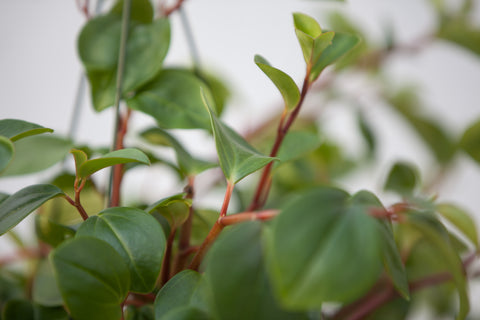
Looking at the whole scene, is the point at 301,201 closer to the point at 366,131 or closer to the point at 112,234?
the point at 112,234

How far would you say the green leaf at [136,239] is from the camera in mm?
184

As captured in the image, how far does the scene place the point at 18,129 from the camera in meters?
0.20

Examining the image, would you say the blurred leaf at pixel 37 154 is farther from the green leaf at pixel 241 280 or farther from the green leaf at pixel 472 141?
the green leaf at pixel 472 141

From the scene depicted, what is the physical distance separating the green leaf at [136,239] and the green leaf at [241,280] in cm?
5

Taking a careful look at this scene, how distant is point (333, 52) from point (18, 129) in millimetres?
172

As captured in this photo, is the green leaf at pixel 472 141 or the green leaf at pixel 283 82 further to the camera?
the green leaf at pixel 472 141

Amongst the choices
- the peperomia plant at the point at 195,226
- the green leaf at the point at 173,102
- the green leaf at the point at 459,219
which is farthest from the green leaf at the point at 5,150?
the green leaf at the point at 459,219

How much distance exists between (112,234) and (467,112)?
121 centimetres

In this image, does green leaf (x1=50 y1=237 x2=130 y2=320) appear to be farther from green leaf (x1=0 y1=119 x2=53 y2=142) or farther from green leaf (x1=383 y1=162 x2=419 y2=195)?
A: green leaf (x1=383 y1=162 x2=419 y2=195)

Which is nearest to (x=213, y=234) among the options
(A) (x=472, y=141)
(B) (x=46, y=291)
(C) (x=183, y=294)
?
(C) (x=183, y=294)

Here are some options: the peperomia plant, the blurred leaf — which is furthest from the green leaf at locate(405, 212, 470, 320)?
the blurred leaf

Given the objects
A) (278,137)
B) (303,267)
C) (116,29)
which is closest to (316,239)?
(303,267)

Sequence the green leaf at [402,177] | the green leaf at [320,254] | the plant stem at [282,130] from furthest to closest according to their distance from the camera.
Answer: the green leaf at [402,177]
the plant stem at [282,130]
the green leaf at [320,254]

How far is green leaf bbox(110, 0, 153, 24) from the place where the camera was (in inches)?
11.9
